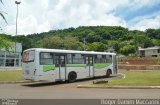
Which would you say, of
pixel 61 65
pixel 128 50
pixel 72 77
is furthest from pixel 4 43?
pixel 128 50

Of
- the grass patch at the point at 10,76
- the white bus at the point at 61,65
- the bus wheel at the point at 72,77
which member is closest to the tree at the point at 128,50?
the grass patch at the point at 10,76

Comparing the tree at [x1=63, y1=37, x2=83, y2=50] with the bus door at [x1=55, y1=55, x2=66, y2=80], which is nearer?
the bus door at [x1=55, y1=55, x2=66, y2=80]

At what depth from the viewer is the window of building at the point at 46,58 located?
2352 centimetres

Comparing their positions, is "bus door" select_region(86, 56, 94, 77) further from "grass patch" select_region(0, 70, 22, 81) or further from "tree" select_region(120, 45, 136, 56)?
"tree" select_region(120, 45, 136, 56)

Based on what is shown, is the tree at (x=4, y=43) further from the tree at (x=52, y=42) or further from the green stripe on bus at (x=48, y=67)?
the tree at (x=52, y=42)

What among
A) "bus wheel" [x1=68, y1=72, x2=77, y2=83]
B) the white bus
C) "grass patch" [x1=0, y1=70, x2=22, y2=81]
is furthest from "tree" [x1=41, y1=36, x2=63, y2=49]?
"bus wheel" [x1=68, y1=72, x2=77, y2=83]

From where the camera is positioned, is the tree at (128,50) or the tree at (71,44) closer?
the tree at (71,44)

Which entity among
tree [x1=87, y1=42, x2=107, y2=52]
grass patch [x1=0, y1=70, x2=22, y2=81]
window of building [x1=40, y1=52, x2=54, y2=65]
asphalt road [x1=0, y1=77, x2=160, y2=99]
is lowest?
asphalt road [x1=0, y1=77, x2=160, y2=99]

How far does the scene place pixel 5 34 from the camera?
6.49 m

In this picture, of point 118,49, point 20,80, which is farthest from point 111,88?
point 118,49

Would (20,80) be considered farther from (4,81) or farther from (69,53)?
(69,53)

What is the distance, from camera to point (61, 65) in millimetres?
25125

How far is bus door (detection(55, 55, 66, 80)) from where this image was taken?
975 inches

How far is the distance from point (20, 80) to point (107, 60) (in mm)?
9427
